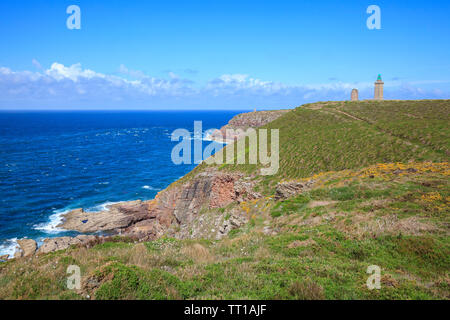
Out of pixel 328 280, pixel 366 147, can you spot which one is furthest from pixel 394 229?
pixel 366 147

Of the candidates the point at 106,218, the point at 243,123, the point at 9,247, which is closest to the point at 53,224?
the point at 106,218

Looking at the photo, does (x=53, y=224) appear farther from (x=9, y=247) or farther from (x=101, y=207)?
(x=101, y=207)

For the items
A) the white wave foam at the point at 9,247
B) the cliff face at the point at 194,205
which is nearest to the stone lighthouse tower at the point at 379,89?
the cliff face at the point at 194,205

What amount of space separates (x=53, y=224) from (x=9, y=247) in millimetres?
7269

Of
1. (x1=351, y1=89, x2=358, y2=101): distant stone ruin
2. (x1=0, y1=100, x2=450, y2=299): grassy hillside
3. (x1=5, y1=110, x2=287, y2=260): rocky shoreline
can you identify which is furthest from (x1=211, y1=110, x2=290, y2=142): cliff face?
(x1=0, y1=100, x2=450, y2=299): grassy hillside

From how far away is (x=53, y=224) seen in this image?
39062 mm

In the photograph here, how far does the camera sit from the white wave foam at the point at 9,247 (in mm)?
30462

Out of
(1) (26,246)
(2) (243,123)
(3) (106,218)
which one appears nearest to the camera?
(1) (26,246)

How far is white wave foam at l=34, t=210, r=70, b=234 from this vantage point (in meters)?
37.3

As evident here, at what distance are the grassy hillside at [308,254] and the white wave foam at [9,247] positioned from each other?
70.5ft

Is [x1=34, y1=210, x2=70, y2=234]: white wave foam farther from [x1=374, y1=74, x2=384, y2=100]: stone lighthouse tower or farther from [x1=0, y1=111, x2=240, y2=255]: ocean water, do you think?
[x1=374, y1=74, x2=384, y2=100]: stone lighthouse tower

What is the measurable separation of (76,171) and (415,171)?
69.6 metres
